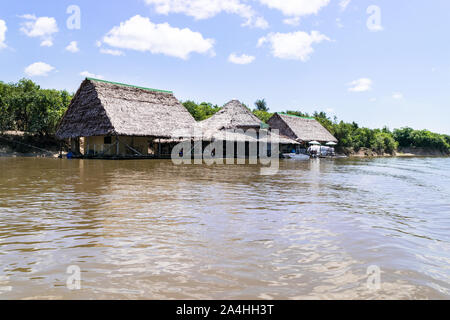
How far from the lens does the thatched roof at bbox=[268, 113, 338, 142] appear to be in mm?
39500

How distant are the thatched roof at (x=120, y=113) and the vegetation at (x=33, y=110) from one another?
371cm

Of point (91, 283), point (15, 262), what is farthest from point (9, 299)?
point (15, 262)

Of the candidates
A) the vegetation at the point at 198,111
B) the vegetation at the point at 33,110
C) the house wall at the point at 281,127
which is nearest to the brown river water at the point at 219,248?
the vegetation at the point at 33,110

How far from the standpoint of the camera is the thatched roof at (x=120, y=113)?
25281 mm

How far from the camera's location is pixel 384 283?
275 centimetres

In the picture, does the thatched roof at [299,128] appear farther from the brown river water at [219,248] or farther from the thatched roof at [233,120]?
the brown river water at [219,248]

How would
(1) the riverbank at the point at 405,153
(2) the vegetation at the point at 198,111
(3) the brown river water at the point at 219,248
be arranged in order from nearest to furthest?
(3) the brown river water at the point at 219,248
(2) the vegetation at the point at 198,111
(1) the riverbank at the point at 405,153

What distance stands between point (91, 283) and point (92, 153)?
88.0 ft

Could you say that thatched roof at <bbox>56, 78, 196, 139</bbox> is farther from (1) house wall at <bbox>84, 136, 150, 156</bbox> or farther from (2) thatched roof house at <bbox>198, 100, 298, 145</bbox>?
(2) thatched roof house at <bbox>198, 100, 298, 145</bbox>

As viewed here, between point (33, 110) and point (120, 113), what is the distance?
495 inches

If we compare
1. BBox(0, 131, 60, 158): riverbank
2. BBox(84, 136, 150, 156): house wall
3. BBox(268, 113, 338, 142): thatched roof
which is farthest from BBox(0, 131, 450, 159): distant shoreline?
BBox(268, 113, 338, 142): thatched roof

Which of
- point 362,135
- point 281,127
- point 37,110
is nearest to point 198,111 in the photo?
point 281,127
